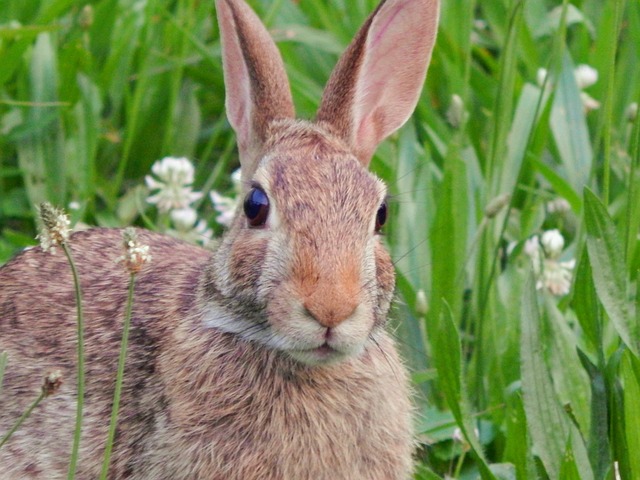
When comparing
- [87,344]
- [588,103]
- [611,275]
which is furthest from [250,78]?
[588,103]

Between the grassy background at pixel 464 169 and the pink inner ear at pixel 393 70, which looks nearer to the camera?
the grassy background at pixel 464 169

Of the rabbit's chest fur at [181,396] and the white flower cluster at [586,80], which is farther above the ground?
the white flower cluster at [586,80]

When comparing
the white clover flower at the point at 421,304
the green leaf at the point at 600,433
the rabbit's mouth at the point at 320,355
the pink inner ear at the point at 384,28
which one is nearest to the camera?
the rabbit's mouth at the point at 320,355

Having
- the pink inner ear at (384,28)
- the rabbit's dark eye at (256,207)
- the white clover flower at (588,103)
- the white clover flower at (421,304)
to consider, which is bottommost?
the white clover flower at (421,304)

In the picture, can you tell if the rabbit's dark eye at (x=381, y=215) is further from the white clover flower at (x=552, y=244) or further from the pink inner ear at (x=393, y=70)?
the white clover flower at (x=552, y=244)

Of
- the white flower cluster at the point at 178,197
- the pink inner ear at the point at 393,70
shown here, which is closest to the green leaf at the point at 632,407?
the pink inner ear at the point at 393,70

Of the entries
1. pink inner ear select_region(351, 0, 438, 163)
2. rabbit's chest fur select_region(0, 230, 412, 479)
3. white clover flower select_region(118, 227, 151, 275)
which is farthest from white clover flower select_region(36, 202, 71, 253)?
pink inner ear select_region(351, 0, 438, 163)
